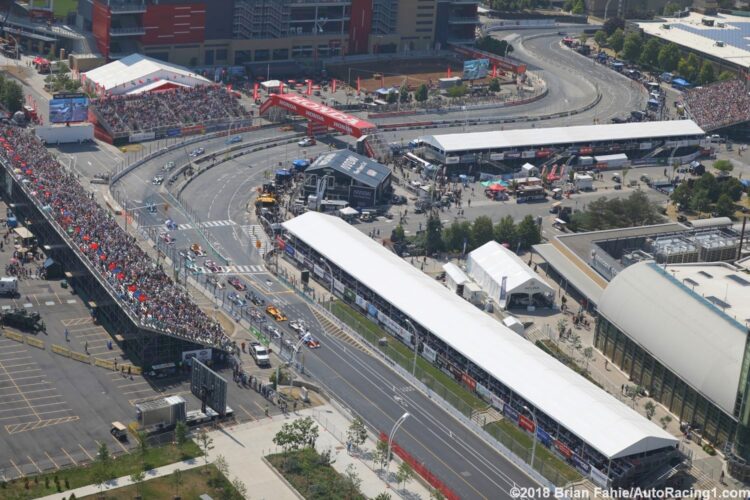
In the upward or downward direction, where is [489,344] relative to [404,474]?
upward

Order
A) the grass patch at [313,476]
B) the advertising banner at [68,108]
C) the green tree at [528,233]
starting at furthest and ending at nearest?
the advertising banner at [68,108] → the green tree at [528,233] → the grass patch at [313,476]

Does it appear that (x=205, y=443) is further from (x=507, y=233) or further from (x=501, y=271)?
(x=507, y=233)

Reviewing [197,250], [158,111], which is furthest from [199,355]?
[158,111]

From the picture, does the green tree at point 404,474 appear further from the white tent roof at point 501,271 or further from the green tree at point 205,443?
the white tent roof at point 501,271

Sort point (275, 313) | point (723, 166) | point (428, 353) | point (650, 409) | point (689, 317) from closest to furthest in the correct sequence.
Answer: point (650, 409) < point (689, 317) < point (428, 353) < point (275, 313) < point (723, 166)

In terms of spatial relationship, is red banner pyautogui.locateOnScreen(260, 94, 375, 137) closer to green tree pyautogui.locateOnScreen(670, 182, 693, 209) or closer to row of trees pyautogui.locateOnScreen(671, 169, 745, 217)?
green tree pyautogui.locateOnScreen(670, 182, 693, 209)

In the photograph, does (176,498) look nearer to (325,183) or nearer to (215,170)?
(325,183)

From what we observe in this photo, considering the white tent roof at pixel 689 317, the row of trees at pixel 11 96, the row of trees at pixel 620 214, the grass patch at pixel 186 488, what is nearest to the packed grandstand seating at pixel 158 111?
the row of trees at pixel 11 96
